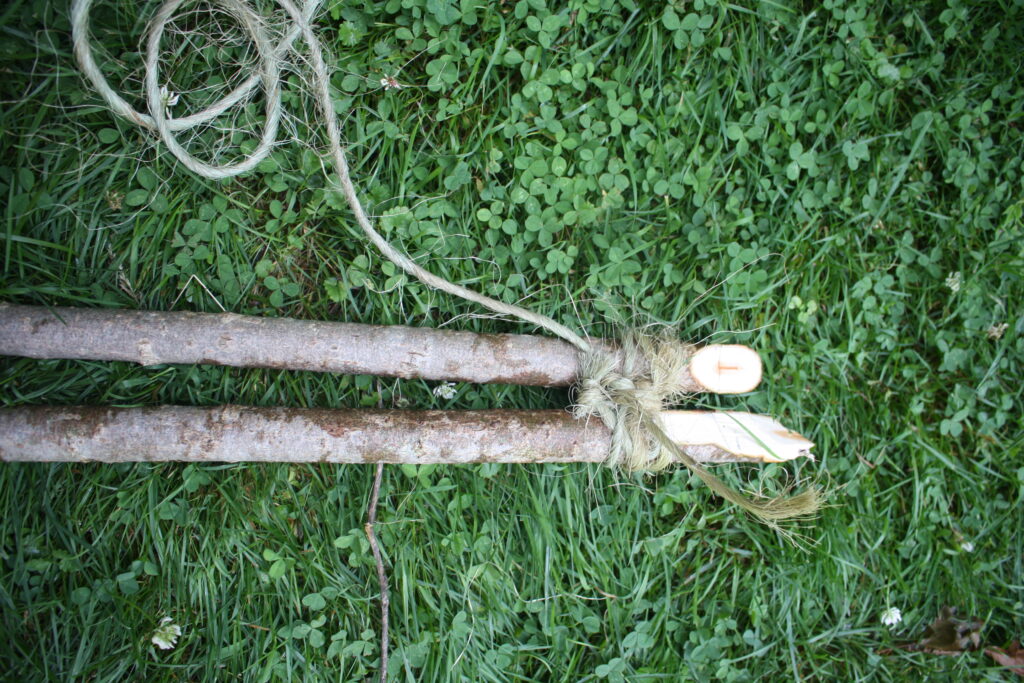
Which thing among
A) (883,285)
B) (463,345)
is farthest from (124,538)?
(883,285)

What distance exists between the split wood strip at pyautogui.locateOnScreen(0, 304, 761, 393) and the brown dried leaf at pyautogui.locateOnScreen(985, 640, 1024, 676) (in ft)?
6.32

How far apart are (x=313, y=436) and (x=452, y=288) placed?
0.77m

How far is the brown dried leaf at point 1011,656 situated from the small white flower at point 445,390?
9.41 ft

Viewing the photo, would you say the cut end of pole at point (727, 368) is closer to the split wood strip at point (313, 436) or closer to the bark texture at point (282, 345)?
the split wood strip at point (313, 436)

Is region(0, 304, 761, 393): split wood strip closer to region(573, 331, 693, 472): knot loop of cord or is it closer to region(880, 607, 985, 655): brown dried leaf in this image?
region(573, 331, 693, 472): knot loop of cord

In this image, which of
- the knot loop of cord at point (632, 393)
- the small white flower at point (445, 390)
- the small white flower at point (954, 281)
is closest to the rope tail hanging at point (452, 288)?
the knot loop of cord at point (632, 393)

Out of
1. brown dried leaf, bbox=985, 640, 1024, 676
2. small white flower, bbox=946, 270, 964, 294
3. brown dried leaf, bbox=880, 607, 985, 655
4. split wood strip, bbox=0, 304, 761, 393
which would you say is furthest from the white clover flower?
brown dried leaf, bbox=985, 640, 1024, 676

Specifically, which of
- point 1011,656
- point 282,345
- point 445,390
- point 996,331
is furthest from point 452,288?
point 1011,656

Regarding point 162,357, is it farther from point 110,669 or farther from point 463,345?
point 110,669

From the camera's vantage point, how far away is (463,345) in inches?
91.8

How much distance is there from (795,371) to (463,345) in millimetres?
1588

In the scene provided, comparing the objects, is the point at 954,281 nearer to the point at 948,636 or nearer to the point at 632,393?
the point at 948,636

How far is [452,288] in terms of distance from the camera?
2389 mm

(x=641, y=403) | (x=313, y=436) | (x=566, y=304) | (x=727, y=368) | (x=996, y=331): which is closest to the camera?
(x=313, y=436)
